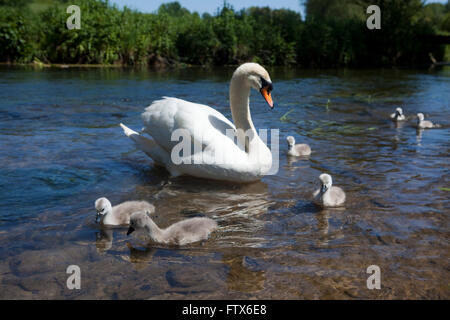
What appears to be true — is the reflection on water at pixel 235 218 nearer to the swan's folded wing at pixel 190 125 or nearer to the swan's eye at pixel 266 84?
the swan's folded wing at pixel 190 125

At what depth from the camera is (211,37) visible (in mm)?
26641

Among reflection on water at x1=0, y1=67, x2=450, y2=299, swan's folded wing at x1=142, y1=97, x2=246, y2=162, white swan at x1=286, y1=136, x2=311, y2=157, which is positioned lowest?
reflection on water at x1=0, y1=67, x2=450, y2=299

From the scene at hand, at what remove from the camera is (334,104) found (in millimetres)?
12930

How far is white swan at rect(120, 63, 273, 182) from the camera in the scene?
539 cm

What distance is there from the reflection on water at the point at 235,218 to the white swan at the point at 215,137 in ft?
0.84

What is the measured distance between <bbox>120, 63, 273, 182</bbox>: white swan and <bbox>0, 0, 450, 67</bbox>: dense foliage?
61.0 feet

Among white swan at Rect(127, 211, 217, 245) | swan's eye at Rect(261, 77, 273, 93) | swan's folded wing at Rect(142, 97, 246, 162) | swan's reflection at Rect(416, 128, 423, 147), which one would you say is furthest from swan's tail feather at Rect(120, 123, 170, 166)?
swan's reflection at Rect(416, 128, 423, 147)

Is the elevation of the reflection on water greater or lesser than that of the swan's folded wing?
lesser

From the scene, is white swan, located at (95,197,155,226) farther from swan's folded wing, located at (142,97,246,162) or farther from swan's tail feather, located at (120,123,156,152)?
swan's tail feather, located at (120,123,156,152)

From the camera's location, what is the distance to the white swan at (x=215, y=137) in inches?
212

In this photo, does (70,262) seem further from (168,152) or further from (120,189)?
(168,152)

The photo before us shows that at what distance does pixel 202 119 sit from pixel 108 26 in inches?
770

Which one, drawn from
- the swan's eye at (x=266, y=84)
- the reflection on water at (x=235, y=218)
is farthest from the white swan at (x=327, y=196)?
the swan's eye at (x=266, y=84)

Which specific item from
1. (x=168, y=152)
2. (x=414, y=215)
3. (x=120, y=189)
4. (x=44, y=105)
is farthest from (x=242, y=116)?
(x=44, y=105)
